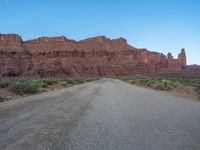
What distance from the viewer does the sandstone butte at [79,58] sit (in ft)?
466

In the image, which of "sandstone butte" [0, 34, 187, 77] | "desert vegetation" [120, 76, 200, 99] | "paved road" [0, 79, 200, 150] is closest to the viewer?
"paved road" [0, 79, 200, 150]

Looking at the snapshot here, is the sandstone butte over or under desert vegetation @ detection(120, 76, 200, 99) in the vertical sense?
over

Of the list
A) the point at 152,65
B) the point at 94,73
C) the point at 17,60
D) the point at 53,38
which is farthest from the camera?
the point at 53,38

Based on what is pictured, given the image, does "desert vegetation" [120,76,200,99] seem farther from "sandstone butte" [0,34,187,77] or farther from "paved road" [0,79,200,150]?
"sandstone butte" [0,34,187,77]

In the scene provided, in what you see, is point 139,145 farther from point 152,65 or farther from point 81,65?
point 152,65

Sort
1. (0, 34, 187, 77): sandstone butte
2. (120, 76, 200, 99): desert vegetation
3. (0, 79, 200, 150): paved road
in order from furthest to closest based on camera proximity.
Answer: (0, 34, 187, 77): sandstone butte < (120, 76, 200, 99): desert vegetation < (0, 79, 200, 150): paved road

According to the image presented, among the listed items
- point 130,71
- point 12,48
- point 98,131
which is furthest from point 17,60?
A: point 98,131

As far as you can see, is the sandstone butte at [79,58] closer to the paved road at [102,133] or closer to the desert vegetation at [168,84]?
the desert vegetation at [168,84]

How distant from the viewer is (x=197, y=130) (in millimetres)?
6957

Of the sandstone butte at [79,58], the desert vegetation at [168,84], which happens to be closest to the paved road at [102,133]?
the desert vegetation at [168,84]

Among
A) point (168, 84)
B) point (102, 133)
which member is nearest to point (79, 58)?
point (168, 84)

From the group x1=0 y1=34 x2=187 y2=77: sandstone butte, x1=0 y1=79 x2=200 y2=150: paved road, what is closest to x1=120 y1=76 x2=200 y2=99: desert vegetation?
x1=0 y1=79 x2=200 y2=150: paved road

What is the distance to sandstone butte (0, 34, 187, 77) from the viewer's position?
14212cm

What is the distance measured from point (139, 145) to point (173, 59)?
17723 cm
